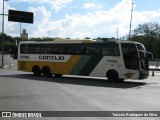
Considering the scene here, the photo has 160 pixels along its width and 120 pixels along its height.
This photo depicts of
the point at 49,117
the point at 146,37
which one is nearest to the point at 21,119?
the point at 49,117

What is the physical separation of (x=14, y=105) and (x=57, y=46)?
64.5ft

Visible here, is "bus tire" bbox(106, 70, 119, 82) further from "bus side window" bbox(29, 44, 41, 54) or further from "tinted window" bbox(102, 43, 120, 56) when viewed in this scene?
"bus side window" bbox(29, 44, 41, 54)

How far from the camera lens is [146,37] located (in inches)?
4318

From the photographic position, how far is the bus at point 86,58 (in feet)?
93.2

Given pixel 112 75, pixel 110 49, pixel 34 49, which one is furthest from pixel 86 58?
pixel 34 49

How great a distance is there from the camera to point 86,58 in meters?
31.2

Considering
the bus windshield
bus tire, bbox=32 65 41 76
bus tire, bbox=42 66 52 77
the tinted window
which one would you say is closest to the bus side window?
bus tire, bbox=32 65 41 76

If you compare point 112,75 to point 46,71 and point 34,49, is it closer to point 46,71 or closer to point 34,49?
point 46,71

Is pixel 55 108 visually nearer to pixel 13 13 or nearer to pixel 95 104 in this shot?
pixel 95 104

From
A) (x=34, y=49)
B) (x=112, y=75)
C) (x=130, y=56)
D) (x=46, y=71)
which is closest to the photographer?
(x=130, y=56)

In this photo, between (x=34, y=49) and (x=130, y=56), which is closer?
(x=130, y=56)

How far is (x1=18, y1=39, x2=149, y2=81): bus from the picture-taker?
28.4 m

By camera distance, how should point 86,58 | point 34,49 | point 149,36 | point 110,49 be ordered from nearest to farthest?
point 110,49, point 86,58, point 34,49, point 149,36

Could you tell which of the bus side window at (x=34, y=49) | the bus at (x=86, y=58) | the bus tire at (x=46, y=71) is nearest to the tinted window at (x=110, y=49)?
the bus at (x=86, y=58)
